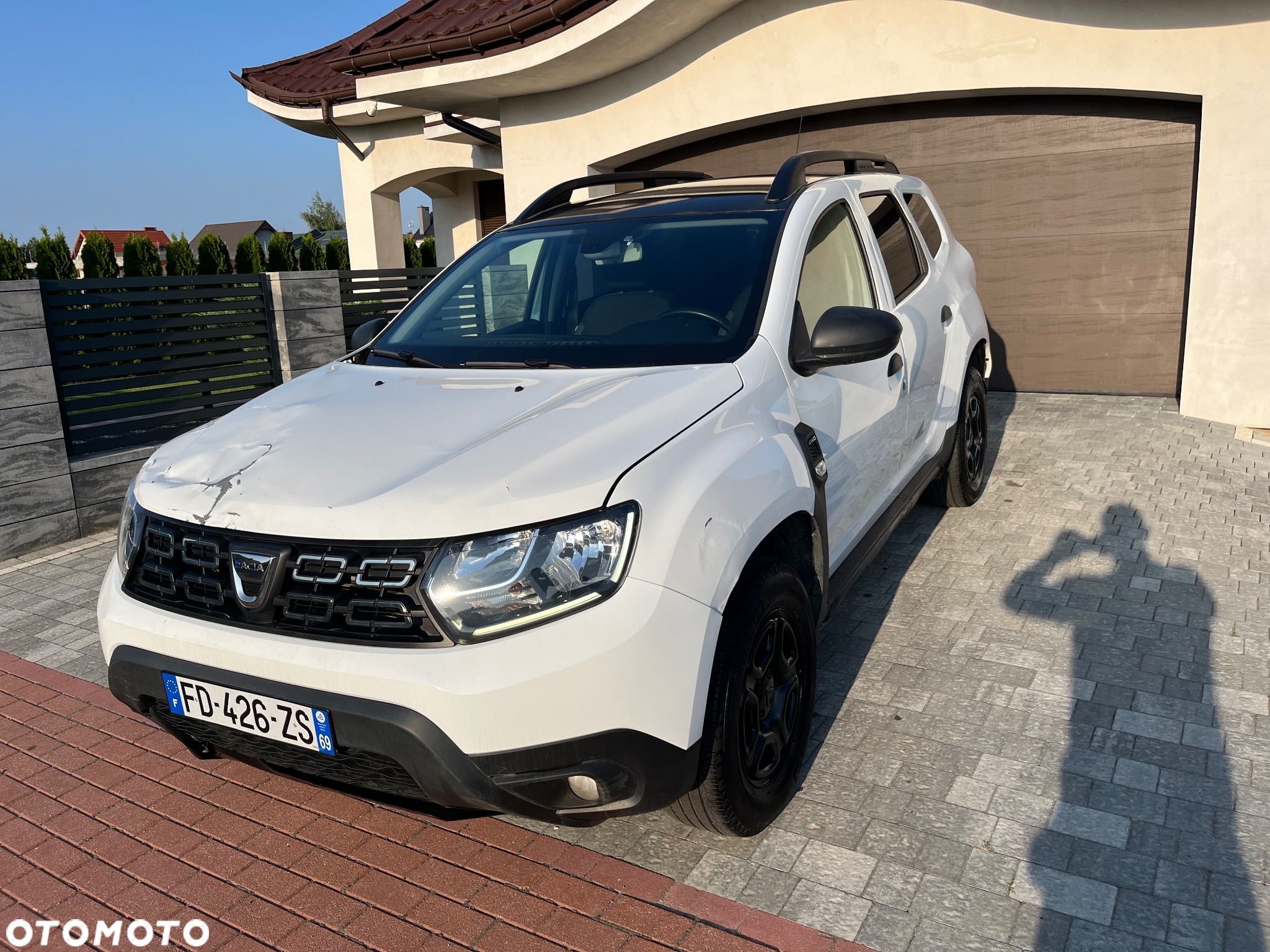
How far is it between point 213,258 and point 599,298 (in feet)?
37.8

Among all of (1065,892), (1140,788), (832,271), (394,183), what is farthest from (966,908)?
(394,183)

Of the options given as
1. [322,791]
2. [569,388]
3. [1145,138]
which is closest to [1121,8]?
[1145,138]

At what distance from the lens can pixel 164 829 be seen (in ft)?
10.3

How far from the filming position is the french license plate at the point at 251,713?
7.82 ft

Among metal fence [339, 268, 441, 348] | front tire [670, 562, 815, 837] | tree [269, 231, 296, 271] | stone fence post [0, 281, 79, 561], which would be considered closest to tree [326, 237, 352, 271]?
tree [269, 231, 296, 271]

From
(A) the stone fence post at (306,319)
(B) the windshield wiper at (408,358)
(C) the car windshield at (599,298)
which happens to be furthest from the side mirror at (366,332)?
(A) the stone fence post at (306,319)

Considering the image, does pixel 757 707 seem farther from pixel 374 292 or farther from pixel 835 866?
pixel 374 292

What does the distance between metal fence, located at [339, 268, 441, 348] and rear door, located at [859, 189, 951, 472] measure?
529 cm

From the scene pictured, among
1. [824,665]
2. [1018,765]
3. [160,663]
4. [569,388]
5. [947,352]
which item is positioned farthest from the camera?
[947,352]

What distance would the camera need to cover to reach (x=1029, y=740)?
11.1 ft

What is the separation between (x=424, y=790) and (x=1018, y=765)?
1994 mm

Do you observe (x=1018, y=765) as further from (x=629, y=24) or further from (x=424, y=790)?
(x=629, y=24)

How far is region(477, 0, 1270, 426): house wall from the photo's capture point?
7297 mm
